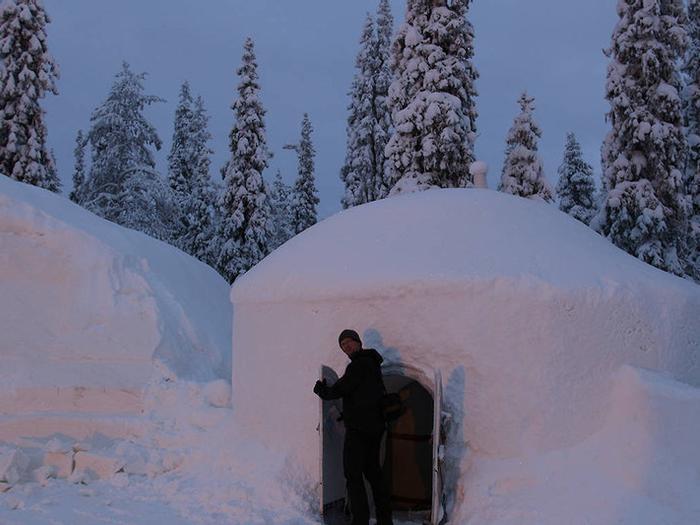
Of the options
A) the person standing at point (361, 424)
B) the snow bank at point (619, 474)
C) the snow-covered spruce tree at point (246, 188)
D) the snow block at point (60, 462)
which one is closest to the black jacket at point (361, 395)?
the person standing at point (361, 424)

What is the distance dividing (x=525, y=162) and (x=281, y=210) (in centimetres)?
2151

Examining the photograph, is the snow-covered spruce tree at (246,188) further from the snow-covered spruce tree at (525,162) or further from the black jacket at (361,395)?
the black jacket at (361,395)

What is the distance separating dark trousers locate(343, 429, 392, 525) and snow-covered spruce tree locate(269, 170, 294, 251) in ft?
89.5

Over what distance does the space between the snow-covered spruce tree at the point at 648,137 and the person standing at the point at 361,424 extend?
11.9m

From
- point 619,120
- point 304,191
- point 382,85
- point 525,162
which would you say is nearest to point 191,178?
point 304,191

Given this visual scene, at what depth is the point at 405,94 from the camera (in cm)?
1725

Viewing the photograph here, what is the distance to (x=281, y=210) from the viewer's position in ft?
136

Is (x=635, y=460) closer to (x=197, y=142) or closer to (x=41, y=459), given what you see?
(x=41, y=459)

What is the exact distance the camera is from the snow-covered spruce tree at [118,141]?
2642 cm

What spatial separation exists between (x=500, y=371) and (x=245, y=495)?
2.75 m

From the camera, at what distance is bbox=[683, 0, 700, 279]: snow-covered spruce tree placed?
18922 mm

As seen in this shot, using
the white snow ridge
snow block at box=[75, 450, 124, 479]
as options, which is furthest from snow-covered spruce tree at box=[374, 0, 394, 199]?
snow block at box=[75, 450, 124, 479]

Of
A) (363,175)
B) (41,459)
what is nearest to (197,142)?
(363,175)

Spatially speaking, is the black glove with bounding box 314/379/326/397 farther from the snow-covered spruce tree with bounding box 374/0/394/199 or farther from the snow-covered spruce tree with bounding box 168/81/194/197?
the snow-covered spruce tree with bounding box 168/81/194/197
